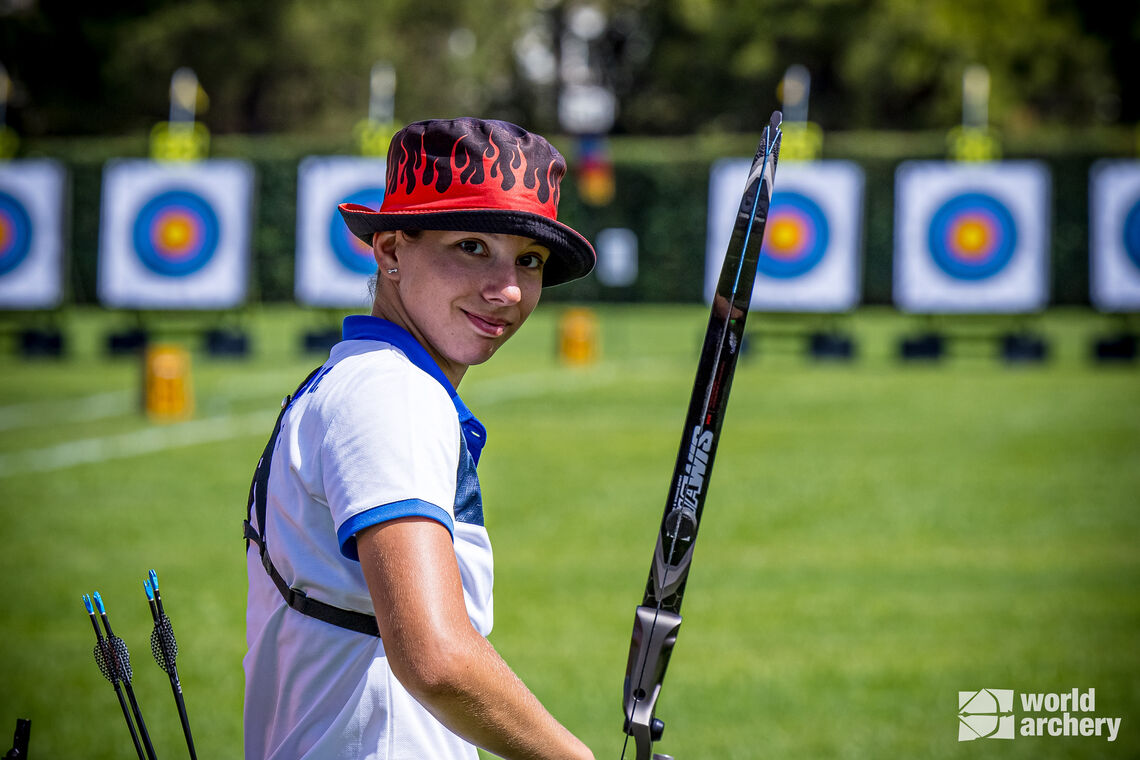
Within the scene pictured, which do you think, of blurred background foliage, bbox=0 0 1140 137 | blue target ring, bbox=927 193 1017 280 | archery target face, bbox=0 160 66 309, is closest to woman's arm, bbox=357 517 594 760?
blue target ring, bbox=927 193 1017 280

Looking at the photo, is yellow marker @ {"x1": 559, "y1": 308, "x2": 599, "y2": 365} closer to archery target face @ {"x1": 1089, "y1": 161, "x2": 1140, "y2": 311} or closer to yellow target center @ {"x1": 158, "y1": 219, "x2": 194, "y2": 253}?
yellow target center @ {"x1": 158, "y1": 219, "x2": 194, "y2": 253}

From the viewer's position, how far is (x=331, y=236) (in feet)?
54.4

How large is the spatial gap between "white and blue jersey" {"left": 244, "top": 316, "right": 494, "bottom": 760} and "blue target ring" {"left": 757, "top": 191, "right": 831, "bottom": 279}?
1497 centimetres

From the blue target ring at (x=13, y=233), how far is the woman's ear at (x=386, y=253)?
1671cm

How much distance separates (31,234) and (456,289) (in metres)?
17.0

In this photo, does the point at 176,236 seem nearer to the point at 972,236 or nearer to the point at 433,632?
the point at 972,236

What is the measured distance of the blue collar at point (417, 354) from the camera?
145 centimetres

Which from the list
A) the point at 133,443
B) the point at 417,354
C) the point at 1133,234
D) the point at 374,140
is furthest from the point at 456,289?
the point at 374,140

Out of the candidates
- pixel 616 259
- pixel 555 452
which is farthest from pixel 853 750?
pixel 616 259

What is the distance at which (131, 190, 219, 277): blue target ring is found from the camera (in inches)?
643

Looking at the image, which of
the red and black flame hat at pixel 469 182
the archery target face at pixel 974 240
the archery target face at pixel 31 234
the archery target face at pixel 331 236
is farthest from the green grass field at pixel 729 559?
the archery target face at pixel 31 234

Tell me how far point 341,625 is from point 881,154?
2214 centimetres

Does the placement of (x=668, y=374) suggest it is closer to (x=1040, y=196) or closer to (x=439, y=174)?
(x=1040, y=196)

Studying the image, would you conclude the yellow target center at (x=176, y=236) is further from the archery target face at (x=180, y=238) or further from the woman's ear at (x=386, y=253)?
the woman's ear at (x=386, y=253)
